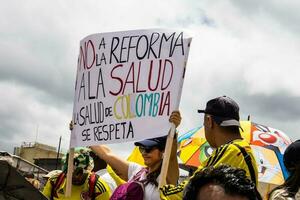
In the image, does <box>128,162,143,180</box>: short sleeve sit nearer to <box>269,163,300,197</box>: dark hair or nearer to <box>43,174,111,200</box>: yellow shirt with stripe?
<box>43,174,111,200</box>: yellow shirt with stripe

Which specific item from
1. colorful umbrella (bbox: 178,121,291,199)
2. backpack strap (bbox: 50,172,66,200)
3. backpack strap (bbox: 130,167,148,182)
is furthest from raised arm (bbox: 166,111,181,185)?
colorful umbrella (bbox: 178,121,291,199)

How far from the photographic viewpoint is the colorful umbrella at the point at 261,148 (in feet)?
23.2

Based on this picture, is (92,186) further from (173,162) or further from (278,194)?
(278,194)

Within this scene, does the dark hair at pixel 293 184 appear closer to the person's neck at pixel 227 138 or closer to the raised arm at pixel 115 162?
the person's neck at pixel 227 138

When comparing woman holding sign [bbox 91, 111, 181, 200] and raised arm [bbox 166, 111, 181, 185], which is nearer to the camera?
woman holding sign [bbox 91, 111, 181, 200]

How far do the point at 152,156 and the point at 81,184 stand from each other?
50.1 inches

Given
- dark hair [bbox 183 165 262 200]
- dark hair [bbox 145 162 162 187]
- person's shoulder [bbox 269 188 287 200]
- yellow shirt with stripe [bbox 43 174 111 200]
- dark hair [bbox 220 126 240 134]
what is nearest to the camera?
dark hair [bbox 183 165 262 200]

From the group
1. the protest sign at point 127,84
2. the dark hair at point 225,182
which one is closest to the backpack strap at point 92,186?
the protest sign at point 127,84

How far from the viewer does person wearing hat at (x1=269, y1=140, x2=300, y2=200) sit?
3107 mm

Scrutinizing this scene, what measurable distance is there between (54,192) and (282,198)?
239 centimetres

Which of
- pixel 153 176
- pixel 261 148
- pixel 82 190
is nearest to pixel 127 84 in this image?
pixel 153 176

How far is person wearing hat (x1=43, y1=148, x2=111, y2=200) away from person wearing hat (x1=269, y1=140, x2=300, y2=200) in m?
1.95

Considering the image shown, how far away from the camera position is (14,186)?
237 cm

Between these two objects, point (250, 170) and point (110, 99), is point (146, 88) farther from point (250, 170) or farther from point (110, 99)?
point (250, 170)
